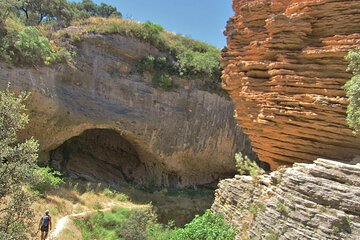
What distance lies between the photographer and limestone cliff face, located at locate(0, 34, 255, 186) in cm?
1942

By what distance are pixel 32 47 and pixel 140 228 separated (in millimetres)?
10839

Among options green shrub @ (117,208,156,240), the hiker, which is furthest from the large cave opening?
the hiker

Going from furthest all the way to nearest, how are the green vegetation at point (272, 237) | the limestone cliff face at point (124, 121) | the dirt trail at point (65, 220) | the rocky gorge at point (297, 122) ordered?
1. the limestone cliff face at point (124, 121)
2. the dirt trail at point (65, 220)
3. the green vegetation at point (272, 237)
4. the rocky gorge at point (297, 122)

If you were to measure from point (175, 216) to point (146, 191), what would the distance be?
122 inches

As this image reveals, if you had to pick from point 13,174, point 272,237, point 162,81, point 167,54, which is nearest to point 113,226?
point 272,237

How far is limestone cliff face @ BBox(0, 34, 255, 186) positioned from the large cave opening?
65mm

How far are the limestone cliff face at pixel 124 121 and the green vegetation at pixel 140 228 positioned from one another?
6.49 meters

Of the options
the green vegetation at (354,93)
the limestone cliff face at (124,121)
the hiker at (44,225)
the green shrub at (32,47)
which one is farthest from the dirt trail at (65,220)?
the green vegetation at (354,93)

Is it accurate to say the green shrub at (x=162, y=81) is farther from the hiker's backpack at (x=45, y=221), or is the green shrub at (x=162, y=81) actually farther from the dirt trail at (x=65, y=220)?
the hiker's backpack at (x=45, y=221)

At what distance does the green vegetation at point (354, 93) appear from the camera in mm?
8734

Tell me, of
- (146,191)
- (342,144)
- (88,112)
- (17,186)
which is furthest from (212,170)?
(17,186)

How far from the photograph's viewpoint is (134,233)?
13.5 meters

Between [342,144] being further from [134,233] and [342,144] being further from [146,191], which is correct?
[146,191]

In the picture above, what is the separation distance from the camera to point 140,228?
1389 centimetres
